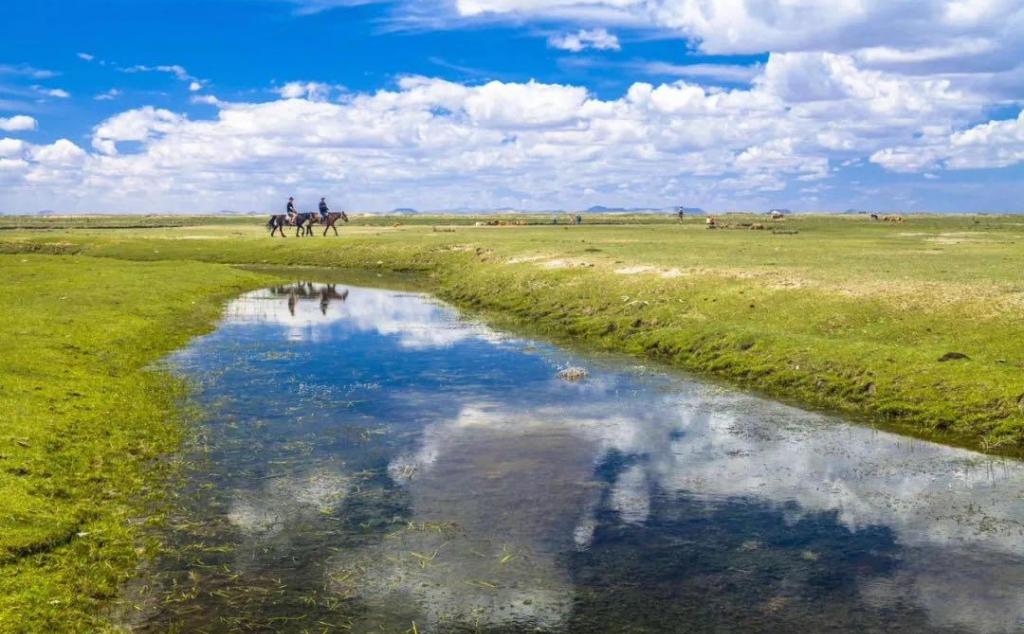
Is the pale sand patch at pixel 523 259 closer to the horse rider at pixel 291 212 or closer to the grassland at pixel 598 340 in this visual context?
the grassland at pixel 598 340

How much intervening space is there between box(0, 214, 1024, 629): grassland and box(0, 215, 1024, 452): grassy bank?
4.3 inches

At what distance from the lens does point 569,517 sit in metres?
16.9

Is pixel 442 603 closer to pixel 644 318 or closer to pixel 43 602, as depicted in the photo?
pixel 43 602

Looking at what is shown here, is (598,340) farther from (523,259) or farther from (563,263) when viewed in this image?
(523,259)

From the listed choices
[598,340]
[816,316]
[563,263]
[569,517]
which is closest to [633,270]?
[563,263]

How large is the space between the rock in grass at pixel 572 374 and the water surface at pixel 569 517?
4.34 ft

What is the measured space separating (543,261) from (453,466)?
140 feet

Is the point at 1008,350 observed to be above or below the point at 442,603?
above

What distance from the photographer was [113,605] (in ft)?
42.5

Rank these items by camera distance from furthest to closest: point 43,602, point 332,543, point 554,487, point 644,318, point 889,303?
point 644,318
point 889,303
point 554,487
point 332,543
point 43,602

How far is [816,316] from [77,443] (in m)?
29.5

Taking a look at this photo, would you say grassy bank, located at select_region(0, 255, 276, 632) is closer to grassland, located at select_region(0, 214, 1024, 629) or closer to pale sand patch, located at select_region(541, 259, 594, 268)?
grassland, located at select_region(0, 214, 1024, 629)

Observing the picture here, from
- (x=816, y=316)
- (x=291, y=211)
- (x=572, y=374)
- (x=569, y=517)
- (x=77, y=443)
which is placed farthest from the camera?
(x=291, y=211)

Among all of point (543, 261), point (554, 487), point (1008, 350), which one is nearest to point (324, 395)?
point (554, 487)
